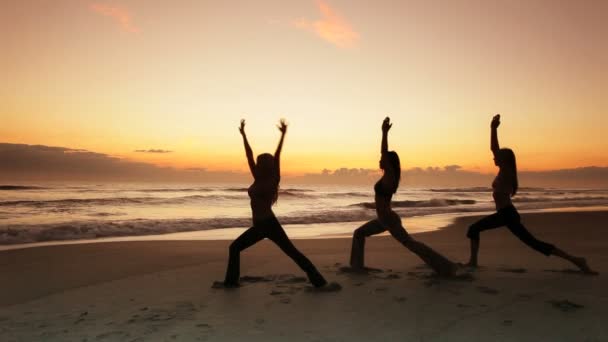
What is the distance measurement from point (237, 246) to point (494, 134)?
4091 millimetres

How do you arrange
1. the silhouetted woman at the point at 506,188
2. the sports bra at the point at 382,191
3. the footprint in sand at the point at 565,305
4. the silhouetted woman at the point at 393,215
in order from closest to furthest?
the footprint in sand at the point at 565,305 < the silhouetted woman at the point at 393,215 < the sports bra at the point at 382,191 < the silhouetted woman at the point at 506,188

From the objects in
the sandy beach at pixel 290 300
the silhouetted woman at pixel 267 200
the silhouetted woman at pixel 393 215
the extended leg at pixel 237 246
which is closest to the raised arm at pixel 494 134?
the silhouetted woman at pixel 393 215

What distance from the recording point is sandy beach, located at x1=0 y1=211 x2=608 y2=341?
4.15 meters

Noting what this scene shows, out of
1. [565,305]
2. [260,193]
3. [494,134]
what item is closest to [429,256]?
[565,305]

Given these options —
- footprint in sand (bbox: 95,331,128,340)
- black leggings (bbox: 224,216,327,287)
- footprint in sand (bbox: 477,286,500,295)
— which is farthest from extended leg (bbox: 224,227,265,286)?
footprint in sand (bbox: 477,286,500,295)

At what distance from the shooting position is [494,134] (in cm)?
659

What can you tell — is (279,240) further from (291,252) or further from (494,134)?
(494,134)

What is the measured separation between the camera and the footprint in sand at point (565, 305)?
15.5 feet

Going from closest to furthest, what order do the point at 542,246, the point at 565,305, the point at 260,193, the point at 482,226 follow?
the point at 565,305
the point at 260,193
the point at 542,246
the point at 482,226

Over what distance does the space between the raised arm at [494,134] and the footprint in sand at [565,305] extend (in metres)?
2.44

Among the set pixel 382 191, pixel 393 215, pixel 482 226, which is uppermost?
pixel 382 191

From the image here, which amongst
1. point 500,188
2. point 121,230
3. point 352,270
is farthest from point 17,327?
point 121,230

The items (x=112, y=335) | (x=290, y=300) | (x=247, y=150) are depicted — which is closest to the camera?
(x=112, y=335)

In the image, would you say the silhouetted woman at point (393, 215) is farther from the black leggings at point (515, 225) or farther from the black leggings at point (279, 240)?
the black leggings at point (279, 240)
